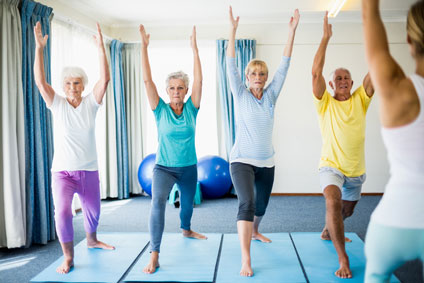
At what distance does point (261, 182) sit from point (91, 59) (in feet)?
11.3

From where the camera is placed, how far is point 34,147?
342cm

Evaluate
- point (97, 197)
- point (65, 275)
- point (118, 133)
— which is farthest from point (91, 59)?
point (65, 275)

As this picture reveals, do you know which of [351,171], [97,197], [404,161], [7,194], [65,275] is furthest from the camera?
[7,194]

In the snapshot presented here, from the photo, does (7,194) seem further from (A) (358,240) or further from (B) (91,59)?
(A) (358,240)

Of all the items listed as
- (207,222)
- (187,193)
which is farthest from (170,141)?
(207,222)

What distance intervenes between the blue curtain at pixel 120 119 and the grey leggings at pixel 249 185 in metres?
3.05

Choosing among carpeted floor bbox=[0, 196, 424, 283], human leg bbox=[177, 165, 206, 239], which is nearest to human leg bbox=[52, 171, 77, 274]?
carpeted floor bbox=[0, 196, 424, 283]

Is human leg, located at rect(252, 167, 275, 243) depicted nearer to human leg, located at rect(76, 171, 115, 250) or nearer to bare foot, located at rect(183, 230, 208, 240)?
bare foot, located at rect(183, 230, 208, 240)

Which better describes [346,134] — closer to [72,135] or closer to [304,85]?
[72,135]

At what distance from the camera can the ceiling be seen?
15.7 ft

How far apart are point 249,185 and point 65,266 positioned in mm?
1400

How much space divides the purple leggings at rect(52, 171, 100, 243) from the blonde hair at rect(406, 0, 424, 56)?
7.57 ft

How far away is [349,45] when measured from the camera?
5598mm

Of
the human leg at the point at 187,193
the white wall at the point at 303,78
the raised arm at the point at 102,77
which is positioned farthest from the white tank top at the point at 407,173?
the white wall at the point at 303,78
